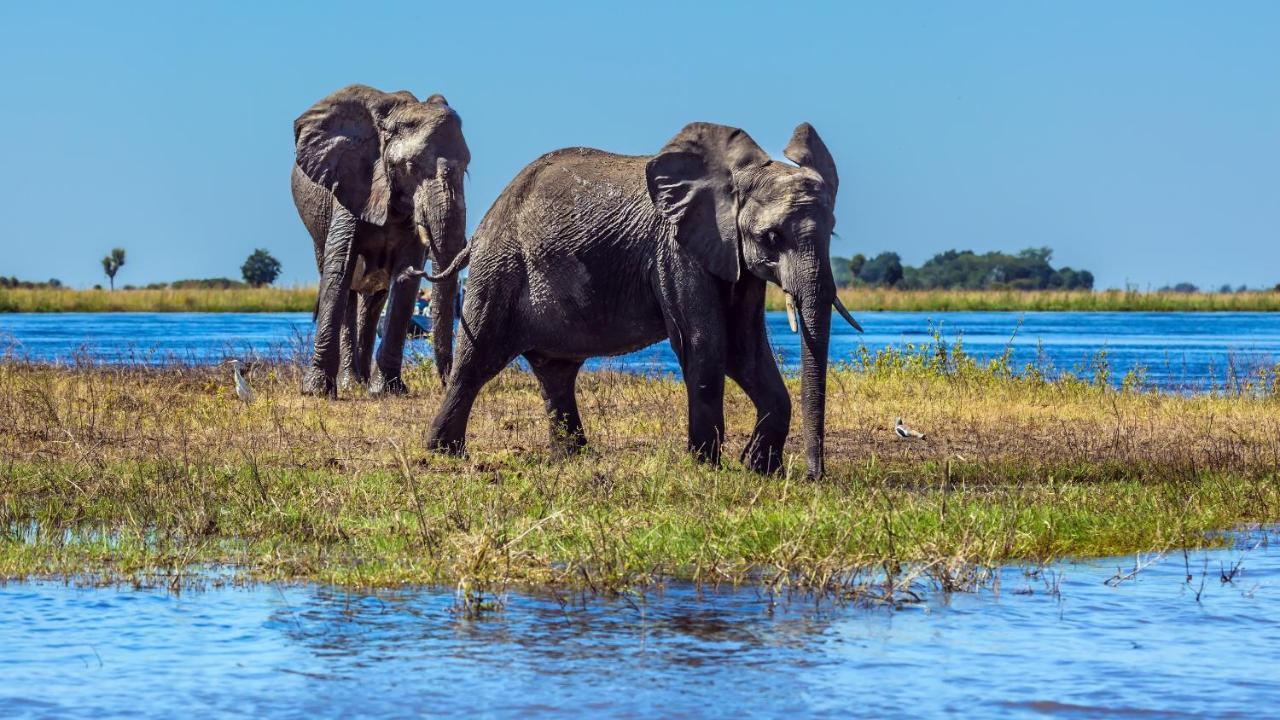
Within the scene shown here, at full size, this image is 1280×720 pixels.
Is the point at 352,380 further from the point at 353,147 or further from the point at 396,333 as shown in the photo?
the point at 353,147

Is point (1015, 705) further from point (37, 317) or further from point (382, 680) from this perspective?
point (37, 317)

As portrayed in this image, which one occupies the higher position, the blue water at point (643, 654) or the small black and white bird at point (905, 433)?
the small black and white bird at point (905, 433)

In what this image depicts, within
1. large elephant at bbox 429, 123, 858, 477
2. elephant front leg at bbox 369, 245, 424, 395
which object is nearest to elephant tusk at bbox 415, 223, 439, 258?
elephant front leg at bbox 369, 245, 424, 395

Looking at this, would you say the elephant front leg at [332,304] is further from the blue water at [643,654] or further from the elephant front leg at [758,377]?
the blue water at [643,654]

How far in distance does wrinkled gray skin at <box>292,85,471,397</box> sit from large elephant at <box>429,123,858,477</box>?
255cm

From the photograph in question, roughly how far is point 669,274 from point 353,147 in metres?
6.27

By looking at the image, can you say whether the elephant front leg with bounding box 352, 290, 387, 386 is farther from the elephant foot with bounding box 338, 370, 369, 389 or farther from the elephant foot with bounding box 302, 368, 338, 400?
the elephant foot with bounding box 302, 368, 338, 400

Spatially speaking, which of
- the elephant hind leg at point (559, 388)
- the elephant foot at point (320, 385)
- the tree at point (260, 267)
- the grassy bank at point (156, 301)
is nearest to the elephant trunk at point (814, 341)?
the elephant hind leg at point (559, 388)

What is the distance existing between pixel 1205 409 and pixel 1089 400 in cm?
108

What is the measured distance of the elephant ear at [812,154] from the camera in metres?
11.6

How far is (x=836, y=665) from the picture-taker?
7.21m

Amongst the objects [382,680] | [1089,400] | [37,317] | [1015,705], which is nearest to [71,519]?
[382,680]

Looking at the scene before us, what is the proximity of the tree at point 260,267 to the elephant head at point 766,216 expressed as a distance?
97.9 metres

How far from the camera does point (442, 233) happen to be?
15.3 m
